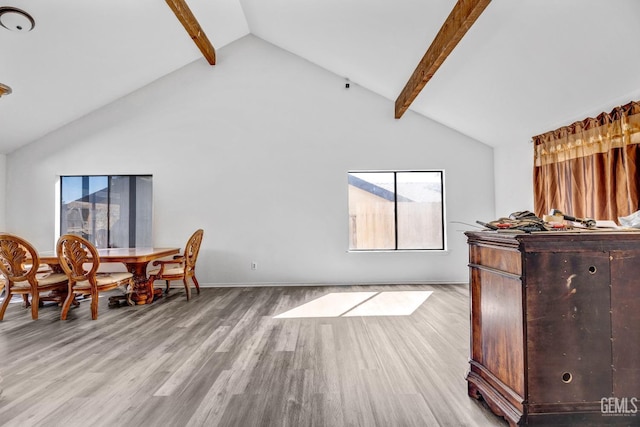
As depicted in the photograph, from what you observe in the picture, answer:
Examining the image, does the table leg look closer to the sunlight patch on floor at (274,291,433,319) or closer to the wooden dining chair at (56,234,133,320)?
the wooden dining chair at (56,234,133,320)

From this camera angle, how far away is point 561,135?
366 cm

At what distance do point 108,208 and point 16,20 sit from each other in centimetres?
281

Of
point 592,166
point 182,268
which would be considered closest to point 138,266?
point 182,268

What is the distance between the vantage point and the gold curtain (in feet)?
9.30

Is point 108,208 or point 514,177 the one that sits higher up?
point 514,177

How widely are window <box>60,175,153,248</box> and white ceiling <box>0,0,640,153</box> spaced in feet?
3.49

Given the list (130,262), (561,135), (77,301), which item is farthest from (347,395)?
(77,301)

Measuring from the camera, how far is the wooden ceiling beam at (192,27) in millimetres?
3725

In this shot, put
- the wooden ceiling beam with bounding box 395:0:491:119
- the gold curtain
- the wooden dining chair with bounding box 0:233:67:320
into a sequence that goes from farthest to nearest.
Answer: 1. the wooden dining chair with bounding box 0:233:67:320
2. the gold curtain
3. the wooden ceiling beam with bounding box 395:0:491:119

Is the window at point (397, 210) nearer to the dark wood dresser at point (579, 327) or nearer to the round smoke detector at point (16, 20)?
the dark wood dresser at point (579, 327)

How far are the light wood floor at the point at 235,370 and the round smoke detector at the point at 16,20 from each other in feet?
10.4

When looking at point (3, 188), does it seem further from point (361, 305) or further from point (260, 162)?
point (361, 305)

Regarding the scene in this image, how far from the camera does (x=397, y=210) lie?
5.38 metres

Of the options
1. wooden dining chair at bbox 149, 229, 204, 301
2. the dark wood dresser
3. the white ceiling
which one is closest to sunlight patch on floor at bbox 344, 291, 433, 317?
the dark wood dresser
